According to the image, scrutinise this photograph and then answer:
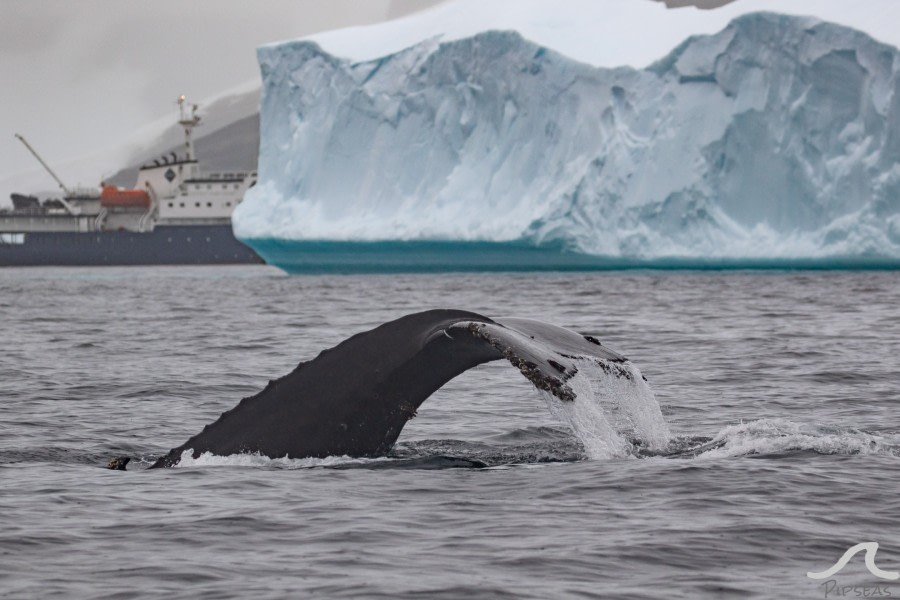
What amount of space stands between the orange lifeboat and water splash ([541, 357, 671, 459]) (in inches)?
2757

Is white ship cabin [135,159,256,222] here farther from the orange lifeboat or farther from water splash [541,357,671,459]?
Result: water splash [541,357,671,459]

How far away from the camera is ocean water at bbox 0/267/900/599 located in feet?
15.9

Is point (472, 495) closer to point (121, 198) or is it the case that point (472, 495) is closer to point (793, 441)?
point (793, 441)

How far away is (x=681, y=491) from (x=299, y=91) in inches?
1449

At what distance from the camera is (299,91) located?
42031mm

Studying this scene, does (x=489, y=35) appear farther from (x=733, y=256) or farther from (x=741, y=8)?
(x=733, y=256)

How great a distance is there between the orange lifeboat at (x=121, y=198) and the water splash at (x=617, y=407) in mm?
70022

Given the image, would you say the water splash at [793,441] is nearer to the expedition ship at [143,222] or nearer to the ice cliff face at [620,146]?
the ice cliff face at [620,146]

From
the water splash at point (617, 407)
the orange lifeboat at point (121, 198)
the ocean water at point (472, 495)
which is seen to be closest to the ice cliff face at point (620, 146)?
the ocean water at point (472, 495)

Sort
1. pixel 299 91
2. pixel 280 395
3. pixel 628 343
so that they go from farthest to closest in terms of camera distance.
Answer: pixel 299 91, pixel 628 343, pixel 280 395

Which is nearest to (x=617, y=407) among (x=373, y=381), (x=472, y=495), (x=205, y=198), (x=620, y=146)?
(x=472, y=495)

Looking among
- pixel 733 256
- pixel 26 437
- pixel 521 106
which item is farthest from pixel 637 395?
pixel 521 106

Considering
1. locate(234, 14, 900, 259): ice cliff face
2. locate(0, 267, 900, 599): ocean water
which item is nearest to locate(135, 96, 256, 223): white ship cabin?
locate(234, 14, 900, 259): ice cliff face

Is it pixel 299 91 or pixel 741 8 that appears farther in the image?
pixel 299 91
